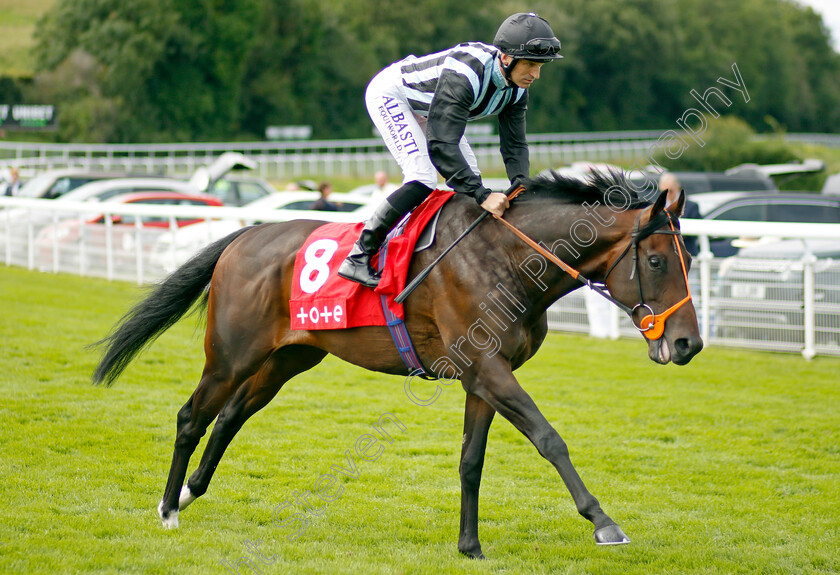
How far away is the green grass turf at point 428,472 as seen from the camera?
412 centimetres

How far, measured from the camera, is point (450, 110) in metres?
4.05

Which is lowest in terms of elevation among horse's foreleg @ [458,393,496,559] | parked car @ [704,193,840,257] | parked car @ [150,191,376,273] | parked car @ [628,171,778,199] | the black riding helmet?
parked car @ [150,191,376,273]

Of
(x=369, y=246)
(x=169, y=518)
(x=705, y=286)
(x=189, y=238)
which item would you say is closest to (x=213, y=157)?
(x=189, y=238)

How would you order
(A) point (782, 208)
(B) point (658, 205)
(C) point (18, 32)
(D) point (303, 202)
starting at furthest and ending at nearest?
1. (C) point (18, 32)
2. (D) point (303, 202)
3. (A) point (782, 208)
4. (B) point (658, 205)

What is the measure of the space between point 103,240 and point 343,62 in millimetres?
38784

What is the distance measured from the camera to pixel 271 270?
15.2 ft

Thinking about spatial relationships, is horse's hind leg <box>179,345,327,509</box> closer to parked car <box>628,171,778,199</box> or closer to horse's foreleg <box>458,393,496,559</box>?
horse's foreleg <box>458,393,496,559</box>

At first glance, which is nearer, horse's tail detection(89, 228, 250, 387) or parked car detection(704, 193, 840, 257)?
horse's tail detection(89, 228, 250, 387)

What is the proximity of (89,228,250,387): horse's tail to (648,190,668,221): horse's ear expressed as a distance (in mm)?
2281

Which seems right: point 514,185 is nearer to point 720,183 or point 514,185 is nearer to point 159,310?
point 159,310

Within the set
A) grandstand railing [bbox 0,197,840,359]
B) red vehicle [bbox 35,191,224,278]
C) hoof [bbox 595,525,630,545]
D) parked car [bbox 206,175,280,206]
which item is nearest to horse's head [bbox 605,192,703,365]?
hoof [bbox 595,525,630,545]

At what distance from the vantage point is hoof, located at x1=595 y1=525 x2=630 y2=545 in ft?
11.3

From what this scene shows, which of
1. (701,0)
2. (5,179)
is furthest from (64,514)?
(701,0)

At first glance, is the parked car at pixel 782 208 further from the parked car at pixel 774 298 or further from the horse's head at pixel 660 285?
the horse's head at pixel 660 285
